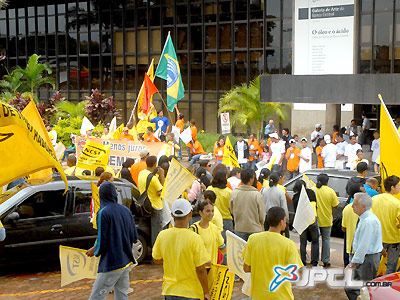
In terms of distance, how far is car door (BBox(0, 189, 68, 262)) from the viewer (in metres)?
9.70

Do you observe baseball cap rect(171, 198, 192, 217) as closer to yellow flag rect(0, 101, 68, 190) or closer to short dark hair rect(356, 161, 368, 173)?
yellow flag rect(0, 101, 68, 190)

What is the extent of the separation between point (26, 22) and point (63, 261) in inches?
1248

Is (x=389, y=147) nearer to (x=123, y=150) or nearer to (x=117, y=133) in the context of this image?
(x=123, y=150)

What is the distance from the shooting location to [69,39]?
35281mm

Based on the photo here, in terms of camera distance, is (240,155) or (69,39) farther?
(69,39)

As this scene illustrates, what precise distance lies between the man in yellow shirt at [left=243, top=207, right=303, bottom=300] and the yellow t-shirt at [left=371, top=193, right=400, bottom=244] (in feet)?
8.98

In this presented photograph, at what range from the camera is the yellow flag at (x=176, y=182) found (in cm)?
883

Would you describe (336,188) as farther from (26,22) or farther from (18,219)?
(26,22)

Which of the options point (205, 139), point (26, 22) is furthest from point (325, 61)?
point (26, 22)

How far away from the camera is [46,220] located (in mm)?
9859

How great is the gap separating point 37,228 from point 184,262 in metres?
A: 4.53

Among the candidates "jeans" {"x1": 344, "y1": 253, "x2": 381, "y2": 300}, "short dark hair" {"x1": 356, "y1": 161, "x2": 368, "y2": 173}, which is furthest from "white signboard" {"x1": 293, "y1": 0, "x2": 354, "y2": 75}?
"jeans" {"x1": 344, "y1": 253, "x2": 381, "y2": 300}

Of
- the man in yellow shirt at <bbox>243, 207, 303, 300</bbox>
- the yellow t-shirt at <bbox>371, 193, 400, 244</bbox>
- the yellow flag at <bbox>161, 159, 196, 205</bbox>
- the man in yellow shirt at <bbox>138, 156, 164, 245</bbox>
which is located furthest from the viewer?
the man in yellow shirt at <bbox>138, 156, 164, 245</bbox>

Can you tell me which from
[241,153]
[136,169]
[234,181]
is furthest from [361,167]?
[241,153]
